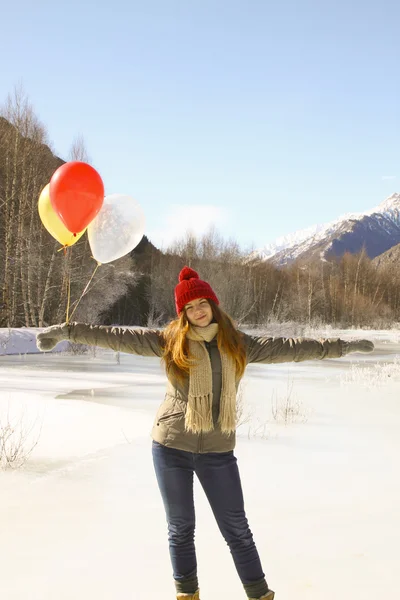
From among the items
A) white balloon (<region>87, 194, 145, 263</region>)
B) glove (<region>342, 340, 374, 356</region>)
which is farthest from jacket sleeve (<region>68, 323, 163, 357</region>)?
white balloon (<region>87, 194, 145, 263</region>)

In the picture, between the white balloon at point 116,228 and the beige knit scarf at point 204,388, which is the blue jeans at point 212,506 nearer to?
the beige knit scarf at point 204,388

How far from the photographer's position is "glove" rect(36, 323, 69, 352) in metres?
2.57

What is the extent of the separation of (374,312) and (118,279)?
921 inches

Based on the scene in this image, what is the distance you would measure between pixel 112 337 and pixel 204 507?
6.68 feet

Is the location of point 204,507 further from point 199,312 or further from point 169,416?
point 199,312

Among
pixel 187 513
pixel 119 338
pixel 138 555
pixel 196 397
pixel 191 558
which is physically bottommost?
pixel 138 555

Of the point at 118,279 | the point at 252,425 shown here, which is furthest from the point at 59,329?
the point at 118,279

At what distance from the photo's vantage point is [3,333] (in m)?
17.4

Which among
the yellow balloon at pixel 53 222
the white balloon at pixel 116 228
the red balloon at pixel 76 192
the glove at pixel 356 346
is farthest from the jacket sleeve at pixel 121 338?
the yellow balloon at pixel 53 222

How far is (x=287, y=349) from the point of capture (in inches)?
100

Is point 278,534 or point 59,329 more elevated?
point 59,329

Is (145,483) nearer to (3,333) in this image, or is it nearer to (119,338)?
(119,338)

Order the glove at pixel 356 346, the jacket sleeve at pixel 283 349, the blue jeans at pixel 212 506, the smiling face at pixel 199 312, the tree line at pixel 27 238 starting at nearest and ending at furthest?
the blue jeans at pixel 212 506, the smiling face at pixel 199 312, the jacket sleeve at pixel 283 349, the glove at pixel 356 346, the tree line at pixel 27 238

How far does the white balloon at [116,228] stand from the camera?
184 inches
